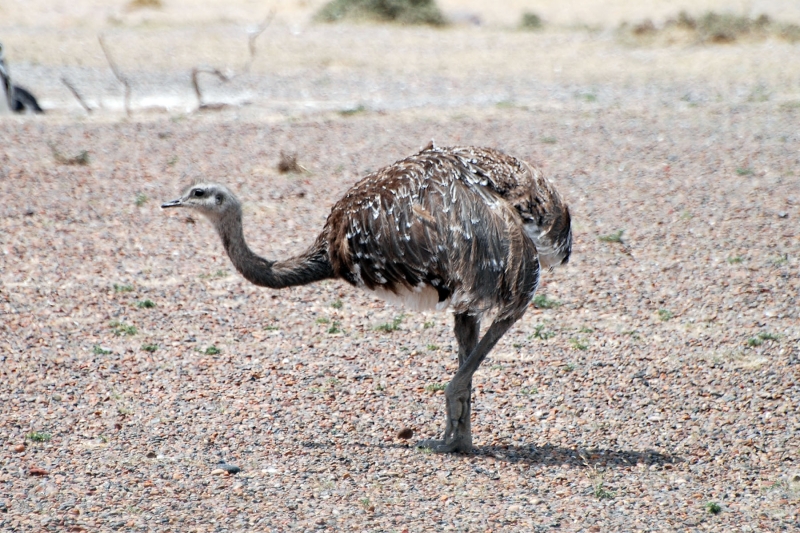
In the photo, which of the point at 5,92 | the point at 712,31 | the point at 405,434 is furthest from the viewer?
the point at 712,31

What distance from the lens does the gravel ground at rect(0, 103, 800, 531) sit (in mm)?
4492

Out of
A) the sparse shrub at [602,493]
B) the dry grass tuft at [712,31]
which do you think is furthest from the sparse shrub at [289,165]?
the dry grass tuft at [712,31]

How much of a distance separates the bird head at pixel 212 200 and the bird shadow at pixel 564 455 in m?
1.30

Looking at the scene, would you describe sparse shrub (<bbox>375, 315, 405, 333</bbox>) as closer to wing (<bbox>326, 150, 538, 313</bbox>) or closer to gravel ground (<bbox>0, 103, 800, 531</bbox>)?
gravel ground (<bbox>0, 103, 800, 531</bbox>)

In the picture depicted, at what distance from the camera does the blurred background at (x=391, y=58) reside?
607 inches

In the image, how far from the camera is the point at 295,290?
7.43m

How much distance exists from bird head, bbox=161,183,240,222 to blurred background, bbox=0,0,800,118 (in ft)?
28.2

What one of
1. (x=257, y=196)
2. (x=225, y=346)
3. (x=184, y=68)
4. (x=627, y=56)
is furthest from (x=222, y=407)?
(x=627, y=56)

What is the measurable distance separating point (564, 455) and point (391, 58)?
15.5 m

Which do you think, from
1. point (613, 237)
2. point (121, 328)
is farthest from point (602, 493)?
point (613, 237)

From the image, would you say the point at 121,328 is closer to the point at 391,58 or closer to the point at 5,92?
the point at 5,92

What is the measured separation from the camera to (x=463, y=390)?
4.95m

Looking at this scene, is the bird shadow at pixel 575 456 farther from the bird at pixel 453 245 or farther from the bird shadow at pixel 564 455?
the bird at pixel 453 245

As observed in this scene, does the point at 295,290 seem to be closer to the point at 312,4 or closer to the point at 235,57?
the point at 235,57
